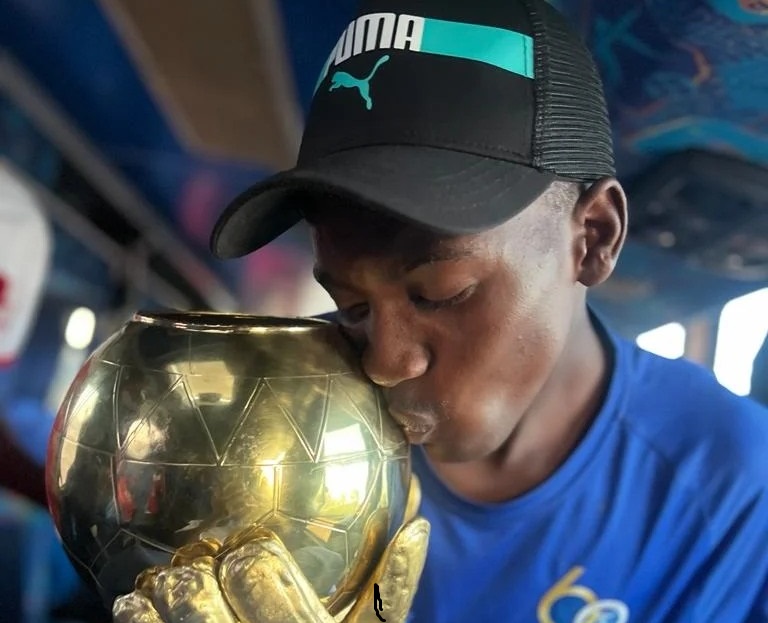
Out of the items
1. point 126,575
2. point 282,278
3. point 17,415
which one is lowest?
point 282,278

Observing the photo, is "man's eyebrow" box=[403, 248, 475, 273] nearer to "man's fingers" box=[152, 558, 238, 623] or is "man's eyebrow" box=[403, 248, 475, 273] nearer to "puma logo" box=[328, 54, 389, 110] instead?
"puma logo" box=[328, 54, 389, 110]

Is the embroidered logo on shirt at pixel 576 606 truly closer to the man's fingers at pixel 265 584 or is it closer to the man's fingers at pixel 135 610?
the man's fingers at pixel 265 584

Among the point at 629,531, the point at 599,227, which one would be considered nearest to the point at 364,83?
the point at 599,227

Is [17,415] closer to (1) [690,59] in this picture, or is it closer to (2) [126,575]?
(2) [126,575]

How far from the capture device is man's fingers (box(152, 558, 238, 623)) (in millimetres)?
685

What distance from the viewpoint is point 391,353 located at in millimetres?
783

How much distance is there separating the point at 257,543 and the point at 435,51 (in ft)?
1.69

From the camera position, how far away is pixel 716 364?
304 cm

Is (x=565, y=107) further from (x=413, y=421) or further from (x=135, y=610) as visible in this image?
(x=135, y=610)

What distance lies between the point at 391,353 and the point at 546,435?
1.32ft

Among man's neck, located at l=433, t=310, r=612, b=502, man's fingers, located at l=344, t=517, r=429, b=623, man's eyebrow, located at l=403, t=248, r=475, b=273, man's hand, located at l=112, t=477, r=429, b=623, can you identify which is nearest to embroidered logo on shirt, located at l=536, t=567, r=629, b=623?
man's neck, located at l=433, t=310, r=612, b=502

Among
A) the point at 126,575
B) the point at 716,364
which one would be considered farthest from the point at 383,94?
the point at 716,364

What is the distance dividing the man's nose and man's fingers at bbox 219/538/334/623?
20 centimetres

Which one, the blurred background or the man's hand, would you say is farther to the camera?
the blurred background
